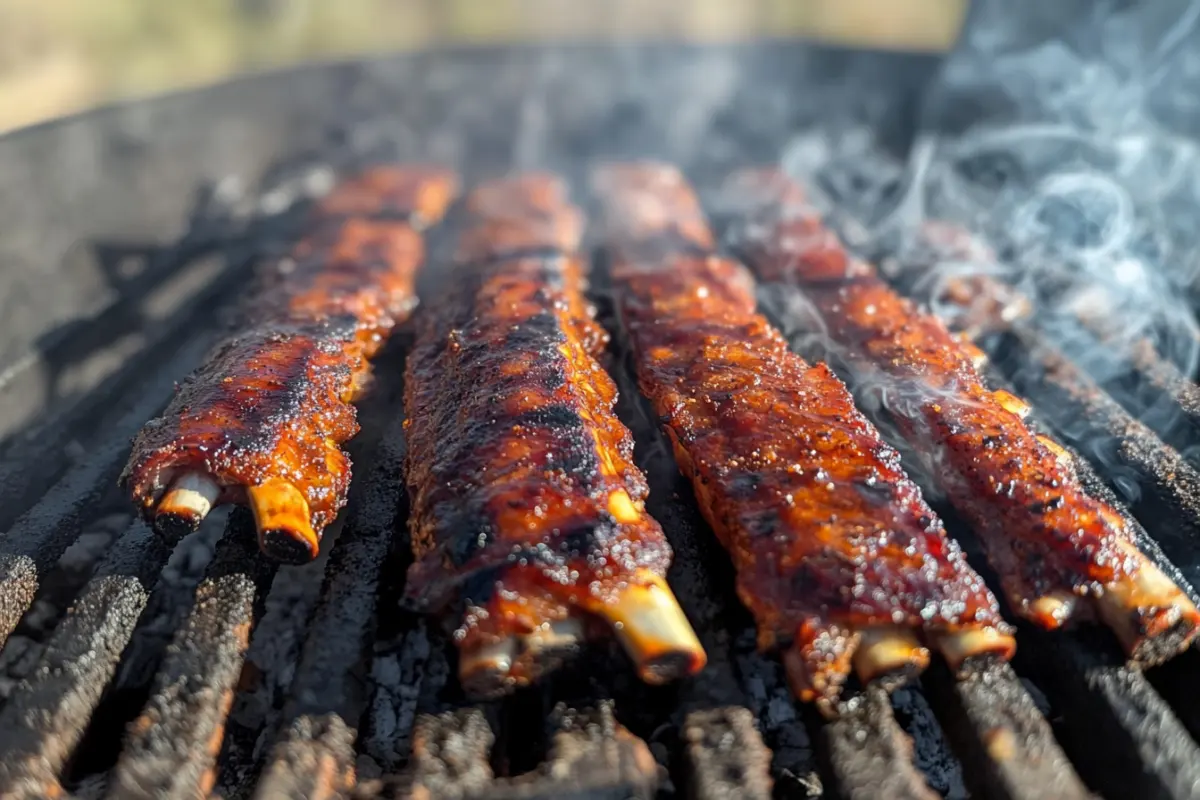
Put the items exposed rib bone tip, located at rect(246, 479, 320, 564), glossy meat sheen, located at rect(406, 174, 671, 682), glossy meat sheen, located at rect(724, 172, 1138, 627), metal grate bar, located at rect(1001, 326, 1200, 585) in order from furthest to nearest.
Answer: metal grate bar, located at rect(1001, 326, 1200, 585)
exposed rib bone tip, located at rect(246, 479, 320, 564)
glossy meat sheen, located at rect(724, 172, 1138, 627)
glossy meat sheen, located at rect(406, 174, 671, 682)

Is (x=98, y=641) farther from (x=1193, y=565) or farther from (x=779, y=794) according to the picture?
(x=1193, y=565)

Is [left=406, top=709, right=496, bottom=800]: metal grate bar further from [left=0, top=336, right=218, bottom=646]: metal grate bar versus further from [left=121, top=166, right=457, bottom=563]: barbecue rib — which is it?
[left=0, top=336, right=218, bottom=646]: metal grate bar

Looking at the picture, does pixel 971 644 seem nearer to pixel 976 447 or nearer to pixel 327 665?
pixel 976 447

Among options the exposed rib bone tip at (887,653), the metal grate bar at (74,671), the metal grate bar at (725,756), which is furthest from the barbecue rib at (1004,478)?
the metal grate bar at (74,671)

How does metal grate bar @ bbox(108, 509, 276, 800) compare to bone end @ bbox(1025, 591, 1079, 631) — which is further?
bone end @ bbox(1025, 591, 1079, 631)

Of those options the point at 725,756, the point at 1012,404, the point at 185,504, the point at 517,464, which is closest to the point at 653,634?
the point at 725,756

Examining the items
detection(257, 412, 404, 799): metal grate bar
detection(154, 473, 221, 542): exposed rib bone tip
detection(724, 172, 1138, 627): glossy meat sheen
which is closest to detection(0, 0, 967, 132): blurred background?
detection(724, 172, 1138, 627): glossy meat sheen
